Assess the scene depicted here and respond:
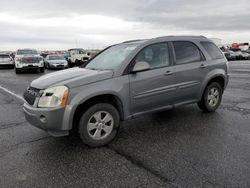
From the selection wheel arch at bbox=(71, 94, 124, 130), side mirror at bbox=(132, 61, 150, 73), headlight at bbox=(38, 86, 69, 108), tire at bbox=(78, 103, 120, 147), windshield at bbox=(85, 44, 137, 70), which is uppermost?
windshield at bbox=(85, 44, 137, 70)

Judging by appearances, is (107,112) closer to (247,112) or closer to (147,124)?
(147,124)

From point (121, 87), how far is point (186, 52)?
190 cm

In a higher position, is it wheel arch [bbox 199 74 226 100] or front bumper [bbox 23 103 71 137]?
wheel arch [bbox 199 74 226 100]

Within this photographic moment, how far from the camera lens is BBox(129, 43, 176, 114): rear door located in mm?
3750

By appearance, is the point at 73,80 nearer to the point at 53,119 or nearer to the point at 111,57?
the point at 53,119

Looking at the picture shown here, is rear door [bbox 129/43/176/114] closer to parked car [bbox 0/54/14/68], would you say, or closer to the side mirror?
the side mirror

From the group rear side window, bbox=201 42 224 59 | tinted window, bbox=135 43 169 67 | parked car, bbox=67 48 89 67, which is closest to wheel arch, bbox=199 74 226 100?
rear side window, bbox=201 42 224 59

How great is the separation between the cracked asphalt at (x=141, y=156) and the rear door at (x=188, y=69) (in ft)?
2.03

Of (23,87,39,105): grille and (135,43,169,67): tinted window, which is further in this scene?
(135,43,169,67): tinted window

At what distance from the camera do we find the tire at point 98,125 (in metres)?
3.35

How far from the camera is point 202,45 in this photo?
16.0 ft

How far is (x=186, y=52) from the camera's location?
179 inches

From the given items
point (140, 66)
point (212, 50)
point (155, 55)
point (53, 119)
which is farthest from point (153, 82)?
point (212, 50)

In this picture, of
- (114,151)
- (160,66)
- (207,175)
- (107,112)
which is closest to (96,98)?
(107,112)
